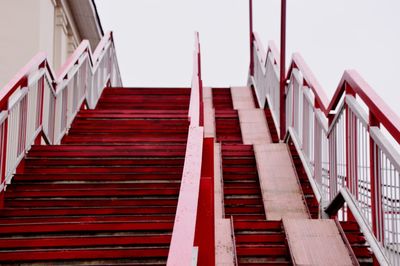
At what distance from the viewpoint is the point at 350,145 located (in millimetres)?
5496

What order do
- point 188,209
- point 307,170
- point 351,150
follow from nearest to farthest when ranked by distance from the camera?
point 188,209, point 351,150, point 307,170

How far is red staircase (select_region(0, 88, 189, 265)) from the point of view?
4996 mm

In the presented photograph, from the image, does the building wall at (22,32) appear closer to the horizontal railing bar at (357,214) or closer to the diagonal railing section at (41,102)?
the diagonal railing section at (41,102)

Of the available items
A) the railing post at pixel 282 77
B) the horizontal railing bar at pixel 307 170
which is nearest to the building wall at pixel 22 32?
the railing post at pixel 282 77

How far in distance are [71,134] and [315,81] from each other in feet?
10.7

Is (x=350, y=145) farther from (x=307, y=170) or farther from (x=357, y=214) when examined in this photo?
(x=307, y=170)

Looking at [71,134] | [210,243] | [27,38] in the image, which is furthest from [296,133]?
[27,38]

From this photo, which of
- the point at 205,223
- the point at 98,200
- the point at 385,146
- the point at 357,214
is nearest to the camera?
the point at 205,223

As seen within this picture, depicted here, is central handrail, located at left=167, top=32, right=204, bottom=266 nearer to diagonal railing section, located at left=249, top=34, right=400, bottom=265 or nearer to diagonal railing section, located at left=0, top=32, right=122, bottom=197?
diagonal railing section, located at left=249, top=34, right=400, bottom=265

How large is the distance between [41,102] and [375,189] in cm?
412

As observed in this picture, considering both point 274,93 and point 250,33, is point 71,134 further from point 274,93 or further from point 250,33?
point 250,33

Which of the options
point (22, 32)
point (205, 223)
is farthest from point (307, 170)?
point (22, 32)

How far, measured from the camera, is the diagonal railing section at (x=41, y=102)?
637 cm

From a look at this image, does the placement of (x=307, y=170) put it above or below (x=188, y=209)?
above
